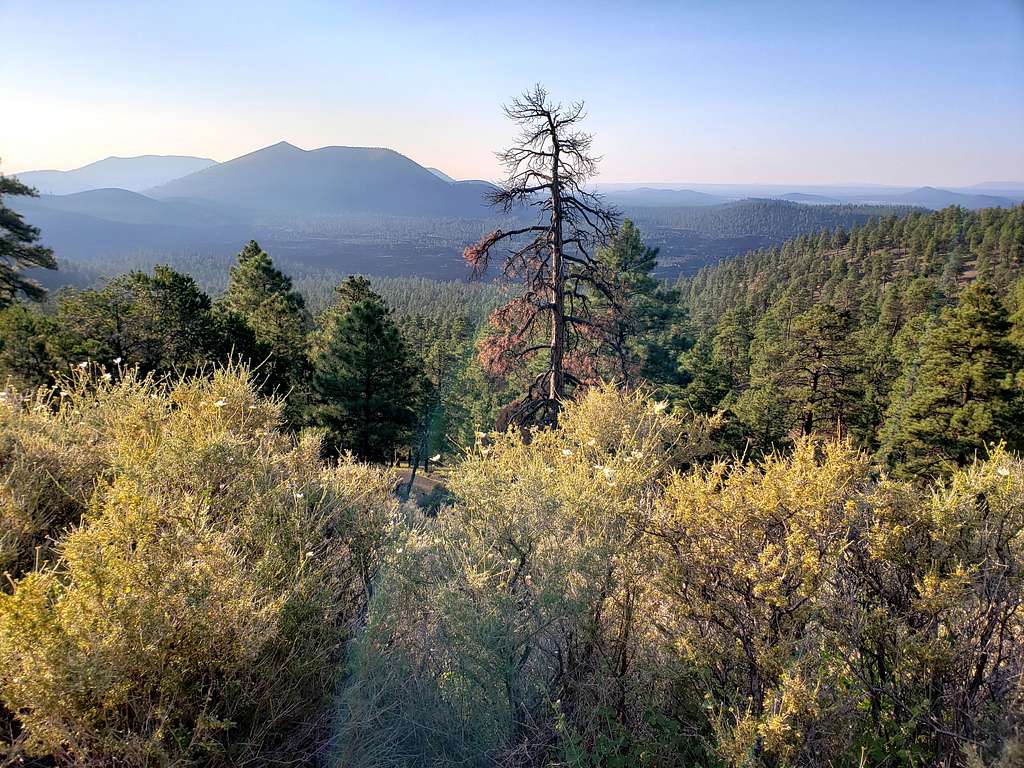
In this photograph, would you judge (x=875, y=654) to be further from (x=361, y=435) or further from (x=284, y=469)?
(x=361, y=435)

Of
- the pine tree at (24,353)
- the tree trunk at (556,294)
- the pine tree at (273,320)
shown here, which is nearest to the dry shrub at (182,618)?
the tree trunk at (556,294)

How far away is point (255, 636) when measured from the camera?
2.75 meters

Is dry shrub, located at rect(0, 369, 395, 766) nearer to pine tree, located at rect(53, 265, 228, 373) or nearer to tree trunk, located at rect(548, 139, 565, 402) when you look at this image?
tree trunk, located at rect(548, 139, 565, 402)

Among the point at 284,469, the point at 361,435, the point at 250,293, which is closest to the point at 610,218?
the point at 284,469

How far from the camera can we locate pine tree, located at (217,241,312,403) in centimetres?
1897

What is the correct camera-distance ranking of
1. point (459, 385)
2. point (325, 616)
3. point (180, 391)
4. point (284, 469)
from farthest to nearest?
point (459, 385), point (180, 391), point (284, 469), point (325, 616)

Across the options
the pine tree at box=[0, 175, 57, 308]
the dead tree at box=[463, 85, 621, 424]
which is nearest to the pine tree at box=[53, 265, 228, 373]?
the pine tree at box=[0, 175, 57, 308]

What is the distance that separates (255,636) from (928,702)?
134 inches

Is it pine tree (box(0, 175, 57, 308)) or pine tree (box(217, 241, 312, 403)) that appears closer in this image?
pine tree (box(0, 175, 57, 308))

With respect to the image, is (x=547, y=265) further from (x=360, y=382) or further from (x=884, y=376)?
(x=884, y=376)

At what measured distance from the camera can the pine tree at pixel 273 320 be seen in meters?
19.0

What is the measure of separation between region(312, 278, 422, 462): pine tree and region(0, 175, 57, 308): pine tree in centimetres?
957

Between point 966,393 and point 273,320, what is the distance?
23844 millimetres

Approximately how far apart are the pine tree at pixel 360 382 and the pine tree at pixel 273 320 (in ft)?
5.38
